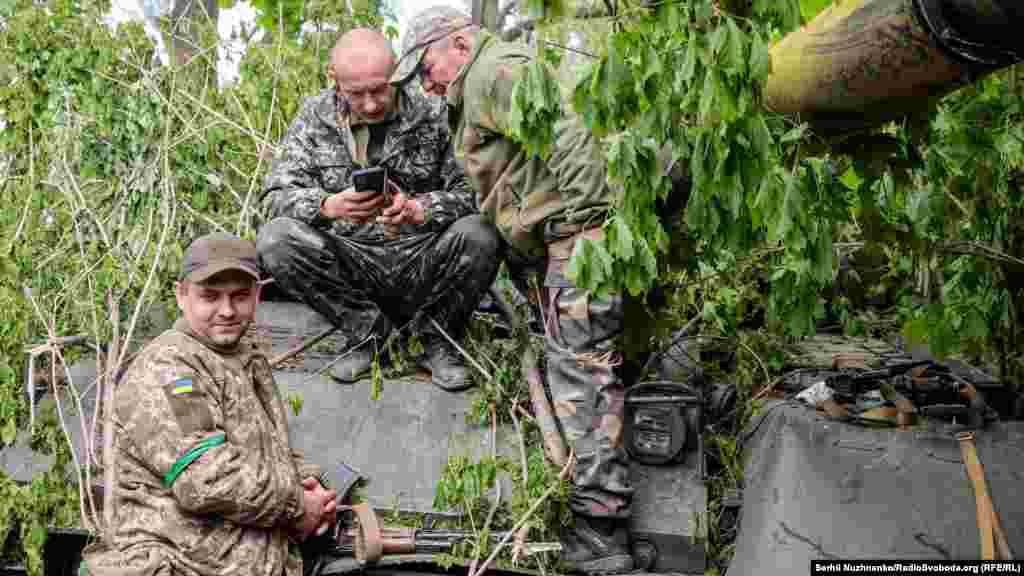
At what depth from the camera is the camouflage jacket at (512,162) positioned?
4680 millimetres

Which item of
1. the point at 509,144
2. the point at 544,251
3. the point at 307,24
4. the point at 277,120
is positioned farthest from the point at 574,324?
the point at 307,24

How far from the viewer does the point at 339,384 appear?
211 inches

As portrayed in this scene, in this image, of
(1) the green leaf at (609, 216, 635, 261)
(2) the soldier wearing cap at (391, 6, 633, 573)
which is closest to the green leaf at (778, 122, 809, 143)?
(1) the green leaf at (609, 216, 635, 261)

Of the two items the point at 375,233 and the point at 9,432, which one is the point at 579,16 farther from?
the point at 9,432

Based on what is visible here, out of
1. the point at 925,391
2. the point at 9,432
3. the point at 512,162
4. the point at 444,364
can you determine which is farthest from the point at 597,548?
the point at 9,432

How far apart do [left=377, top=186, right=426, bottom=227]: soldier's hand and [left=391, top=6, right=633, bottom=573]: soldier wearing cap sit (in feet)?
1.03

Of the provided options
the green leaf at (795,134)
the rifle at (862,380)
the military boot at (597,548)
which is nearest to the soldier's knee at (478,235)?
the military boot at (597,548)

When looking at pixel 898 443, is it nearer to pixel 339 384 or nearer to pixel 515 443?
pixel 515 443

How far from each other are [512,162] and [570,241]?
1.36 feet

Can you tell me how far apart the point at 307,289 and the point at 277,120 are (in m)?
1.77

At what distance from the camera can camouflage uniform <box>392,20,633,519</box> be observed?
4625 mm

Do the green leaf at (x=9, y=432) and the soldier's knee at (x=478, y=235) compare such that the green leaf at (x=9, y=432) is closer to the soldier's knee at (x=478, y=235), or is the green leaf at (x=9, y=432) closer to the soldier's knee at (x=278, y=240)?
the soldier's knee at (x=278, y=240)

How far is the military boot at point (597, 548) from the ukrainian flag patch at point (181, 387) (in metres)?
1.61

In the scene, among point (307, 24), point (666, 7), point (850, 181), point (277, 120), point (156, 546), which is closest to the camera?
point (666, 7)
